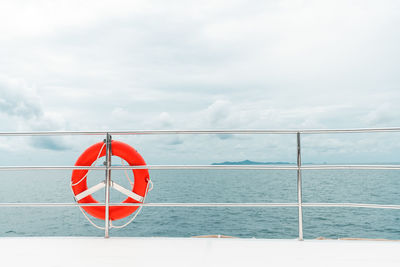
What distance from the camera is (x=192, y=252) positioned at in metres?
1.70

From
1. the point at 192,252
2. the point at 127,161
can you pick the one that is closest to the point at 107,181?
the point at 127,161

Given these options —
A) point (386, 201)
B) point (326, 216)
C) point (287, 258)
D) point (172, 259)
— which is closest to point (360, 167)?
point (287, 258)

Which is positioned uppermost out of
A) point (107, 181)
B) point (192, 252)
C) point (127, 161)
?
point (127, 161)

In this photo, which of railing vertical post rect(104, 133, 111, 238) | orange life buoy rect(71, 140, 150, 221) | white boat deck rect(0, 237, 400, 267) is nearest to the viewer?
white boat deck rect(0, 237, 400, 267)

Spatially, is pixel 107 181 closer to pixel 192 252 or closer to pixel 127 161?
pixel 127 161

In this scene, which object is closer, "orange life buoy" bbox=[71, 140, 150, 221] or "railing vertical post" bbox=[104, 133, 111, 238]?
"railing vertical post" bbox=[104, 133, 111, 238]

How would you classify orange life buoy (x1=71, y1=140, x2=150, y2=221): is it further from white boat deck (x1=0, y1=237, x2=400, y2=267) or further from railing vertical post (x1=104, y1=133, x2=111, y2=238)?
white boat deck (x1=0, y1=237, x2=400, y2=267)

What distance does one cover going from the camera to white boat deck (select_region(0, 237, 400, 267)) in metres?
1.56

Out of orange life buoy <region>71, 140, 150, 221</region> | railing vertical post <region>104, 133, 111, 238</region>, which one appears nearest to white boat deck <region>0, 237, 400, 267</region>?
railing vertical post <region>104, 133, 111, 238</region>

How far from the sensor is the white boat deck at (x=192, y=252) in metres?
1.56

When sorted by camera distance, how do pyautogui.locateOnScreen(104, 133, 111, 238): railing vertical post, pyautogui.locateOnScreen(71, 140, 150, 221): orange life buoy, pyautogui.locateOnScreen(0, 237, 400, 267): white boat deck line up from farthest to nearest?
1. pyautogui.locateOnScreen(71, 140, 150, 221): orange life buoy
2. pyautogui.locateOnScreen(104, 133, 111, 238): railing vertical post
3. pyautogui.locateOnScreen(0, 237, 400, 267): white boat deck

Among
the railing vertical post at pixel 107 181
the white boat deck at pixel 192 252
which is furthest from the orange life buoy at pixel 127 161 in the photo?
the white boat deck at pixel 192 252

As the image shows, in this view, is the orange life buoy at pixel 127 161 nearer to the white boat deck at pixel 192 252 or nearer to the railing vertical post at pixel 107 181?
the railing vertical post at pixel 107 181

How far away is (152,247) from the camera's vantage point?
179cm
